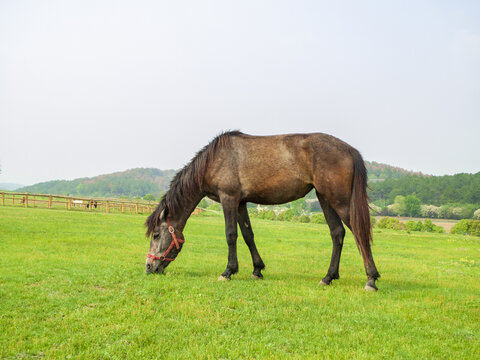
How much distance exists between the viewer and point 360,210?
6.68 metres

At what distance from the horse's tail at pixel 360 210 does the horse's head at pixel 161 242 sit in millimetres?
3698

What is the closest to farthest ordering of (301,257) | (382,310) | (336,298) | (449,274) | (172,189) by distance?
(382,310), (336,298), (172,189), (449,274), (301,257)

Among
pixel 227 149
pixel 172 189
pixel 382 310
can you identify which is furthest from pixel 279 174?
pixel 382 310

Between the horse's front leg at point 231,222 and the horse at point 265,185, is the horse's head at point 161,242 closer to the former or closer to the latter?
the horse at point 265,185

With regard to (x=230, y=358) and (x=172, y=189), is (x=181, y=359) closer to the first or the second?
(x=230, y=358)

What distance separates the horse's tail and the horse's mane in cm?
266

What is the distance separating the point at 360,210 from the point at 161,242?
4.18 m

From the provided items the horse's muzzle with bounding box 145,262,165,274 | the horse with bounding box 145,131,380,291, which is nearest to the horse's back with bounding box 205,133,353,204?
the horse with bounding box 145,131,380,291

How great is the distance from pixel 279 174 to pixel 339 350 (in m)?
4.01

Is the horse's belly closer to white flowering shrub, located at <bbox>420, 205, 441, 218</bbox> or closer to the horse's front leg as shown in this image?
the horse's front leg

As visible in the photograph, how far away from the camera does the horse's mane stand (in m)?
7.71

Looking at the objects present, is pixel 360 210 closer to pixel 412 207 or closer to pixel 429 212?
pixel 412 207

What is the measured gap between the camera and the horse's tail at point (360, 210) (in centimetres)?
658

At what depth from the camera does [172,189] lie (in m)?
7.91
